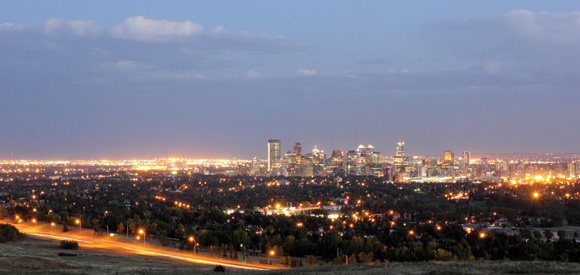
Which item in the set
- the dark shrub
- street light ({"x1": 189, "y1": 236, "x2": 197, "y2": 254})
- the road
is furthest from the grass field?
street light ({"x1": 189, "y1": 236, "x2": 197, "y2": 254})

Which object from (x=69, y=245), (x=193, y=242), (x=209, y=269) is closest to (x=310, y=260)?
(x=193, y=242)

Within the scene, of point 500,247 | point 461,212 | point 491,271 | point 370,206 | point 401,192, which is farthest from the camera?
→ point 401,192

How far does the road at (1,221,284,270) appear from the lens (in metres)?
43.5

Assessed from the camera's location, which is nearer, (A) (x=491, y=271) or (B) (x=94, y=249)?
(A) (x=491, y=271)

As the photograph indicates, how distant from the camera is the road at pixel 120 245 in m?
43.5

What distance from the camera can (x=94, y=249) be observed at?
48062 millimetres

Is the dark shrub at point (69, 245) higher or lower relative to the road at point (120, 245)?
higher

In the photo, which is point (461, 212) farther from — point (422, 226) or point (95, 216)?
point (95, 216)

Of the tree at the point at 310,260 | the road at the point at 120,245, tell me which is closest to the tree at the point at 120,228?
the road at the point at 120,245

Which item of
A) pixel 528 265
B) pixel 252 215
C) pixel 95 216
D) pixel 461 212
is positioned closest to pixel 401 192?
pixel 461 212

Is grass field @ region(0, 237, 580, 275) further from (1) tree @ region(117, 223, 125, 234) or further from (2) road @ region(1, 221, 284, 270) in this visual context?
(1) tree @ region(117, 223, 125, 234)

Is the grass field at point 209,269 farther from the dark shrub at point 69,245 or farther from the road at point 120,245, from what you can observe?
the dark shrub at point 69,245

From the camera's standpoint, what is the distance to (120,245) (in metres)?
53.0

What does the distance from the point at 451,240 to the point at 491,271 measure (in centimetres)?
2920
